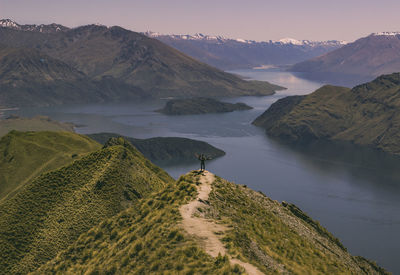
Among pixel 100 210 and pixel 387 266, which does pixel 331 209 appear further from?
pixel 100 210

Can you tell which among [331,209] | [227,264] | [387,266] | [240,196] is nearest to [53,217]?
[240,196]

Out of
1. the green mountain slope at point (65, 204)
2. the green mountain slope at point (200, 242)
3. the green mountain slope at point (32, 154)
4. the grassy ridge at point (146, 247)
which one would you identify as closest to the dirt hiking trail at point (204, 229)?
the green mountain slope at point (200, 242)

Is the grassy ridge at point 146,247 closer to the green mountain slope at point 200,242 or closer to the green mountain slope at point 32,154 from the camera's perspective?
the green mountain slope at point 200,242

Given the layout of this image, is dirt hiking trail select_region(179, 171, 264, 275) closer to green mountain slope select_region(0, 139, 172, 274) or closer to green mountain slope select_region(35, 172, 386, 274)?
green mountain slope select_region(35, 172, 386, 274)

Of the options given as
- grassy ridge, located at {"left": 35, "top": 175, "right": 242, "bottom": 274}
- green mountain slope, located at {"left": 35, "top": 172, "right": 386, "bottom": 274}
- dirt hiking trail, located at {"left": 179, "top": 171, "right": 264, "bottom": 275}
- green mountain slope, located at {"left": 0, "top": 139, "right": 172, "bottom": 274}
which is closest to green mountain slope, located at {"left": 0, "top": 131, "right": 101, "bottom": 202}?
green mountain slope, located at {"left": 0, "top": 139, "right": 172, "bottom": 274}

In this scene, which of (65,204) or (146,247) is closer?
(146,247)

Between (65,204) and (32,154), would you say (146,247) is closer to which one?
(65,204)

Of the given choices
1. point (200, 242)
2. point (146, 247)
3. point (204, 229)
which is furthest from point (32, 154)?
point (200, 242)
